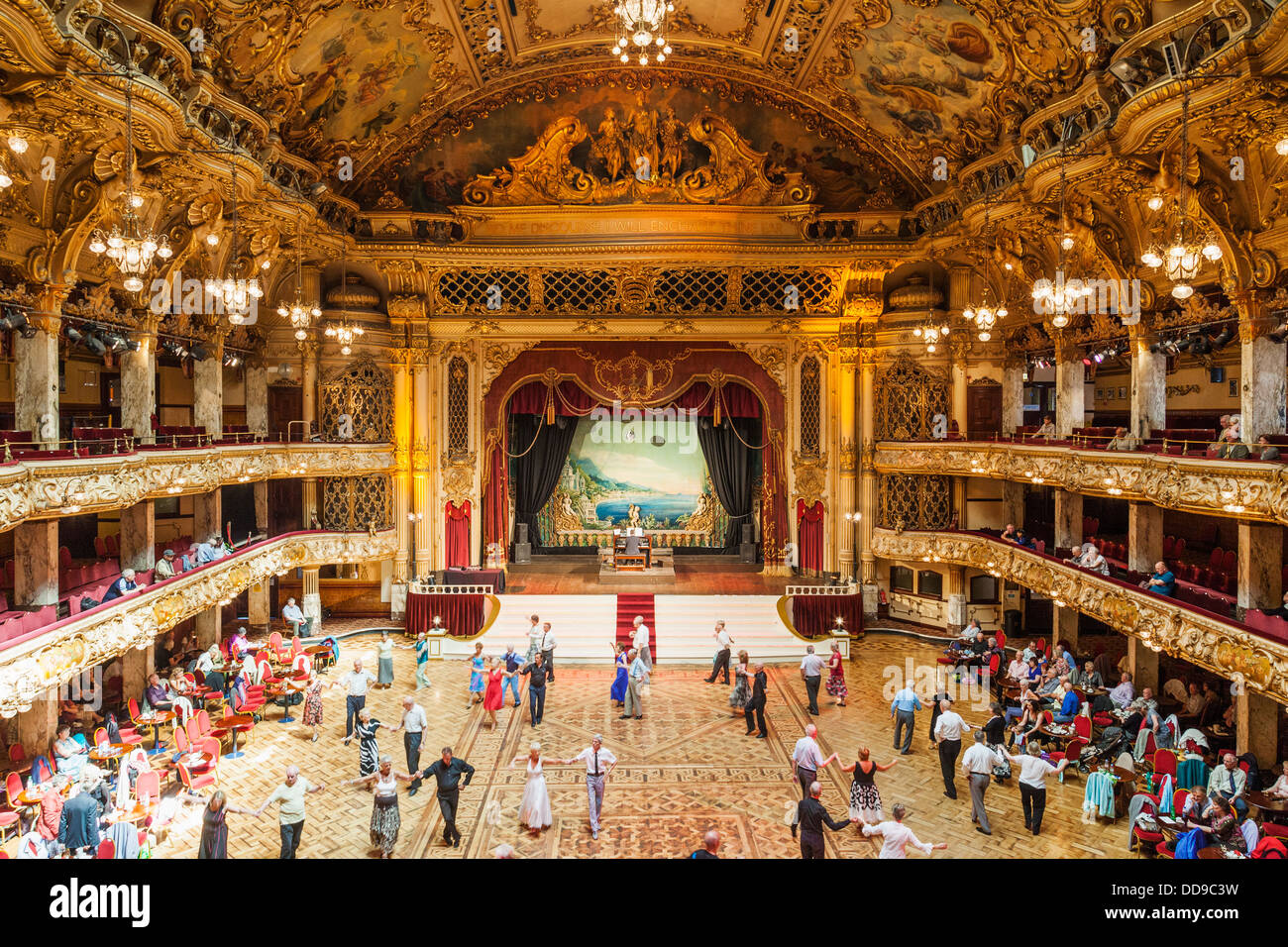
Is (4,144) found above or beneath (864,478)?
above

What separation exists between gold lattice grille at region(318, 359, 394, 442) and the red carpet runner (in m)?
7.68

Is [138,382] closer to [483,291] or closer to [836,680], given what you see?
[483,291]

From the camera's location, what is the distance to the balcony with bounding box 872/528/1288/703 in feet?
31.5

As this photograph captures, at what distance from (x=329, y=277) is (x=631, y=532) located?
10621mm

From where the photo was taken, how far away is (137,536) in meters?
14.6

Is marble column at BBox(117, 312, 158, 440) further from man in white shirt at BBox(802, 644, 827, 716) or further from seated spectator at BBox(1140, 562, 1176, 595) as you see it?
seated spectator at BBox(1140, 562, 1176, 595)

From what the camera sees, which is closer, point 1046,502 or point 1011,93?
point 1011,93

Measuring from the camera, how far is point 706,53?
61.8 ft

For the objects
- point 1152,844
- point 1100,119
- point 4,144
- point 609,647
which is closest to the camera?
point 1152,844

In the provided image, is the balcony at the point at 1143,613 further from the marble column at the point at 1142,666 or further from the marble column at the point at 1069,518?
the marble column at the point at 1069,518

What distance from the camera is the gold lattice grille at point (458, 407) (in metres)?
21.4

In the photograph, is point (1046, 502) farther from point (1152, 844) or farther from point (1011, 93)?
point (1152, 844)

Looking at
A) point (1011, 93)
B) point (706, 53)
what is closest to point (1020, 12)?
point (1011, 93)

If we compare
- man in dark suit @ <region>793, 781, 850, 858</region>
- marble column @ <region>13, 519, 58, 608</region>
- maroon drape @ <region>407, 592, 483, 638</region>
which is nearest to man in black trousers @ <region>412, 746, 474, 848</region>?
man in dark suit @ <region>793, 781, 850, 858</region>
